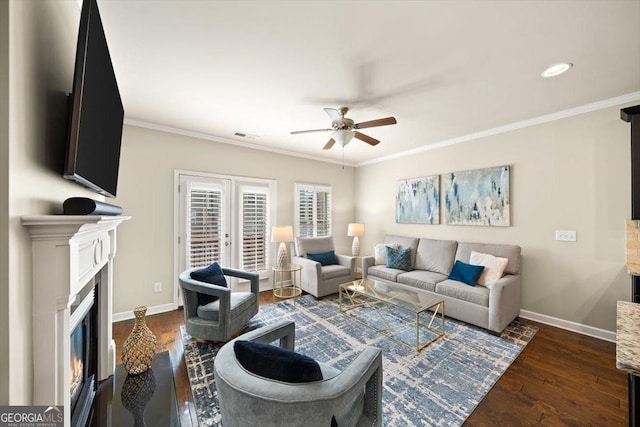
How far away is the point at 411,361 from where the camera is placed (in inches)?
91.2

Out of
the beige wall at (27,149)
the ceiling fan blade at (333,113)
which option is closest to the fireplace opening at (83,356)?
the beige wall at (27,149)

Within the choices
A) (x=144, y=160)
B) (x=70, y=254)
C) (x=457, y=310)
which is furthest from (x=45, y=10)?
(x=457, y=310)

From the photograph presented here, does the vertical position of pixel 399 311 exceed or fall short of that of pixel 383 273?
it falls short

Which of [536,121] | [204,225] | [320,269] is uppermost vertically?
[536,121]

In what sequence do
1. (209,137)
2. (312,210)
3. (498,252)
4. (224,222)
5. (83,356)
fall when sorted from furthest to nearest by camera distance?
(312,210)
(224,222)
(209,137)
(498,252)
(83,356)

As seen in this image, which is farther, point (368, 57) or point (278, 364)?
point (368, 57)

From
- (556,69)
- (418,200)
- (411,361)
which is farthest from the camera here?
(418,200)

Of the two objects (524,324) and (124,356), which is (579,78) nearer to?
(524,324)

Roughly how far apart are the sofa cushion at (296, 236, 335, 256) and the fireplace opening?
289 cm

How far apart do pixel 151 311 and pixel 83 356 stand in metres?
1.90

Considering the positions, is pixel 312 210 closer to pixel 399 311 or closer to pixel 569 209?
pixel 399 311

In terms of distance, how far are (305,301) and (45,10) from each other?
3.72m

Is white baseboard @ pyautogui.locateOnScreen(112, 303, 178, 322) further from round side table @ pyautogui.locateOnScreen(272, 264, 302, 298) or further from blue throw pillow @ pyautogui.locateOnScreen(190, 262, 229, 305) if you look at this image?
round side table @ pyautogui.locateOnScreen(272, 264, 302, 298)

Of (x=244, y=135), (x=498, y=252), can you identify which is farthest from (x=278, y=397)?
(x=244, y=135)
